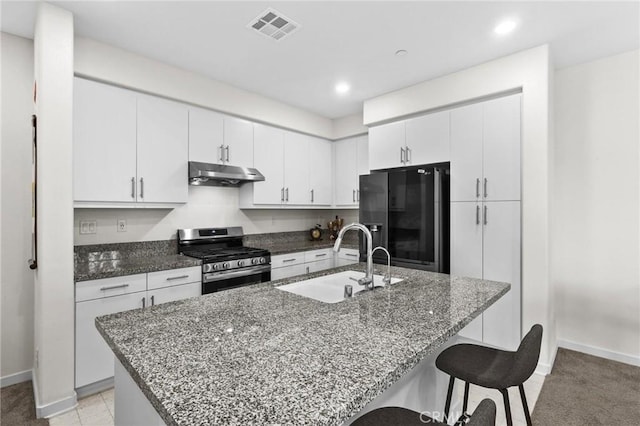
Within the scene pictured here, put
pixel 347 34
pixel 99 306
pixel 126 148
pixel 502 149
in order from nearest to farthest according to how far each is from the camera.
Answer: pixel 99 306, pixel 347 34, pixel 126 148, pixel 502 149

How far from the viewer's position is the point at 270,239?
13.8ft

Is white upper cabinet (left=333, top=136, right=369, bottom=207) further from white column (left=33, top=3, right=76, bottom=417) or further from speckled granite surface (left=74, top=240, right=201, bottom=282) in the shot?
white column (left=33, top=3, right=76, bottom=417)

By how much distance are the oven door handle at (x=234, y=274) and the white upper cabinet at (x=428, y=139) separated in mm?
1900

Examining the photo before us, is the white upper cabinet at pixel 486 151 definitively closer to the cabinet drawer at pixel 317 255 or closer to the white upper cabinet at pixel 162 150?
the cabinet drawer at pixel 317 255

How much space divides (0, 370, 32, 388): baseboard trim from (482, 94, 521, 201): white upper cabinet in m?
4.04

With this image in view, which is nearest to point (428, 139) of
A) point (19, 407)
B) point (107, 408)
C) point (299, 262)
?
point (299, 262)

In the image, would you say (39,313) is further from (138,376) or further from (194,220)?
(138,376)

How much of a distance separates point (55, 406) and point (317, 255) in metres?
2.63

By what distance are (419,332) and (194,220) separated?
115 inches

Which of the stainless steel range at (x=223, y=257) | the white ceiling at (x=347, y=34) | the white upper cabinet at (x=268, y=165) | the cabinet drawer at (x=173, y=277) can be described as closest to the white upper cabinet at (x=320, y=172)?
the white upper cabinet at (x=268, y=165)

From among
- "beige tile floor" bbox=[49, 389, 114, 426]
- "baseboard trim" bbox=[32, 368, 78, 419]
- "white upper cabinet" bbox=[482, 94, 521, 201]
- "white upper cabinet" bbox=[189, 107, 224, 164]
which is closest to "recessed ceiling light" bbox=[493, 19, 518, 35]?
"white upper cabinet" bbox=[482, 94, 521, 201]

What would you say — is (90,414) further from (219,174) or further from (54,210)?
(219,174)

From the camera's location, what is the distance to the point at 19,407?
2162 millimetres

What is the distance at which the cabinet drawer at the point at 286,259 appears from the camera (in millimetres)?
3436
